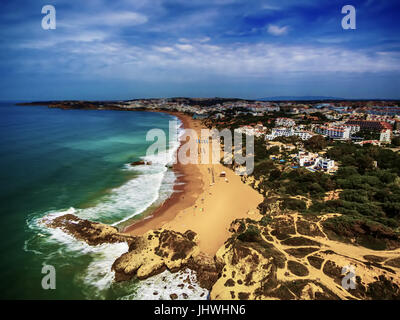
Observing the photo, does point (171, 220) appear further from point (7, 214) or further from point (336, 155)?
point (336, 155)

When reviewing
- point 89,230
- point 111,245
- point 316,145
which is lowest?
point 111,245

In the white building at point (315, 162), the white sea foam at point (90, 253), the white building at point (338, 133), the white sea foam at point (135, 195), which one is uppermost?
the white building at point (338, 133)

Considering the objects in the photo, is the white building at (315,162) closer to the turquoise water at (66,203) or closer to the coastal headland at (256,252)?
the coastal headland at (256,252)

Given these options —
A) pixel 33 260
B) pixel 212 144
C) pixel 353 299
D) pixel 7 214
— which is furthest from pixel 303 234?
pixel 212 144

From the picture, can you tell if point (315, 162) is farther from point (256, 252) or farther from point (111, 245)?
point (111, 245)

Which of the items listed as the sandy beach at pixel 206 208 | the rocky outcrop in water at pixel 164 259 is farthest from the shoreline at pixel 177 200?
the rocky outcrop in water at pixel 164 259

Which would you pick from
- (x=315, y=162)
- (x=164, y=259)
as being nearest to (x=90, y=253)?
(x=164, y=259)
